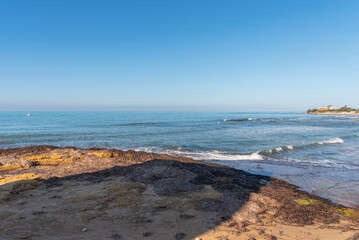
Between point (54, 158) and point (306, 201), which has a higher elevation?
point (54, 158)

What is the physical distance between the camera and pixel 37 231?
4820 millimetres

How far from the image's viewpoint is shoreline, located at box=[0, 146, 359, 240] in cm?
497

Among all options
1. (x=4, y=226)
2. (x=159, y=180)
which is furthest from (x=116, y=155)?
(x=4, y=226)

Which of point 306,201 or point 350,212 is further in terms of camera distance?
point 306,201

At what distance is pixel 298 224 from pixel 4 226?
747 cm

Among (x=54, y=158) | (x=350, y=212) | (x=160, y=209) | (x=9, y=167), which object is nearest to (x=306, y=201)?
(x=350, y=212)

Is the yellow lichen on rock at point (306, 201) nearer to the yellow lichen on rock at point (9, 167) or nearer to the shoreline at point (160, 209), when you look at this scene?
the shoreline at point (160, 209)

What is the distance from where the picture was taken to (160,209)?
20.0ft

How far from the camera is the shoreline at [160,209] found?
497cm

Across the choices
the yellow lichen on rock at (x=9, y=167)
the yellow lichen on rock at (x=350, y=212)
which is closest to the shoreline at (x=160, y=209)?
the yellow lichen on rock at (x=350, y=212)

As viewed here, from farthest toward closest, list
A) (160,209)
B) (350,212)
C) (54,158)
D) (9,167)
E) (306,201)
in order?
(54,158) < (9,167) < (306,201) < (350,212) < (160,209)

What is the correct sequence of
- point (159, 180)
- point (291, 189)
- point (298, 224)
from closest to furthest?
point (298, 224), point (159, 180), point (291, 189)

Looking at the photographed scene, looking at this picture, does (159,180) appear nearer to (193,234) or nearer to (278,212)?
(193,234)

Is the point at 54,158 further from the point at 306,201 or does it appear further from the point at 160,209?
the point at 306,201
